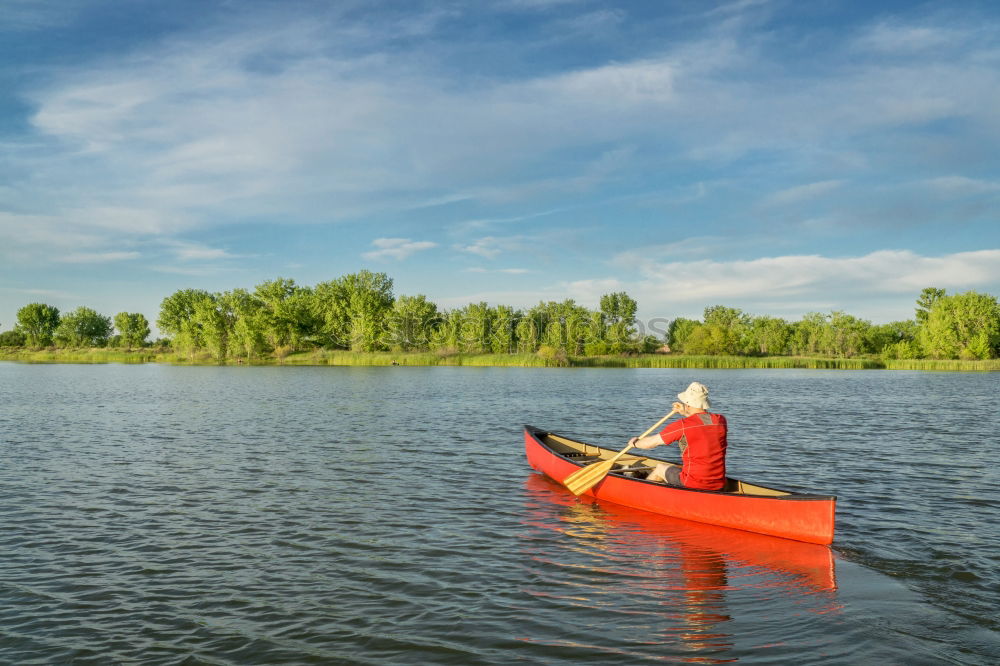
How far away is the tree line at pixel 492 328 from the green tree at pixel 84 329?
522 centimetres

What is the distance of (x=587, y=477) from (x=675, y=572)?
4152 millimetres

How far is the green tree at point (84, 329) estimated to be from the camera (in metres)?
130

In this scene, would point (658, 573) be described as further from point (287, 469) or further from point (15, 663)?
point (287, 469)

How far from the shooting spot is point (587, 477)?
12.9m

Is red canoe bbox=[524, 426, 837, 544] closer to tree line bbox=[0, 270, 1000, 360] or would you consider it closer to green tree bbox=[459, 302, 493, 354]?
tree line bbox=[0, 270, 1000, 360]

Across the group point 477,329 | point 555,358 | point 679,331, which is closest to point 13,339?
point 477,329

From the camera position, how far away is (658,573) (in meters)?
8.73

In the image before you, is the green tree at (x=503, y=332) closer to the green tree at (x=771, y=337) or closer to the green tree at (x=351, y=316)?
the green tree at (x=351, y=316)

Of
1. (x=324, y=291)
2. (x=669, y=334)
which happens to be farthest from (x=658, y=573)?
(x=669, y=334)

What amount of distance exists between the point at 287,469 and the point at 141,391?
1145 inches

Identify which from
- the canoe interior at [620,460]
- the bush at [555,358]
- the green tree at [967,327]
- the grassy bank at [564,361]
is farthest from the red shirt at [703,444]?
the green tree at [967,327]

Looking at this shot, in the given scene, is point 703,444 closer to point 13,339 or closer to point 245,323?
point 245,323

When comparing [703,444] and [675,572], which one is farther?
[703,444]

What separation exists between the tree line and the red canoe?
69214 mm
